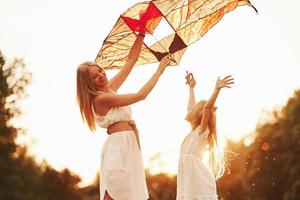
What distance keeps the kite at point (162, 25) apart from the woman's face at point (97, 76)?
1025 millimetres

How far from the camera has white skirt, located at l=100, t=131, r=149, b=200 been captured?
601cm

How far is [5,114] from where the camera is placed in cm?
4291

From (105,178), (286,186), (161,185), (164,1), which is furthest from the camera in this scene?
(161,185)

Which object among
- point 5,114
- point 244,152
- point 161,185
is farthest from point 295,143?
point 161,185

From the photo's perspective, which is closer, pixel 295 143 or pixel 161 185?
pixel 295 143

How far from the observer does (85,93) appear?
625 centimetres

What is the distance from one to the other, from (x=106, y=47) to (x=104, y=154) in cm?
169

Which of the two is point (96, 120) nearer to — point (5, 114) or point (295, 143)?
point (295, 143)

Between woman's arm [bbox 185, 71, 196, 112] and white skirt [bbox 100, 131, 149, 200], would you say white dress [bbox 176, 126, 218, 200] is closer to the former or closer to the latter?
woman's arm [bbox 185, 71, 196, 112]

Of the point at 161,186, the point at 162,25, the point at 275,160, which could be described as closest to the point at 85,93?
the point at 162,25

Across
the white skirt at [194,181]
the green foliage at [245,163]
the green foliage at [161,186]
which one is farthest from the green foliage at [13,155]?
the white skirt at [194,181]

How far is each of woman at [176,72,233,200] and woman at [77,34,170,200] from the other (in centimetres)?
298

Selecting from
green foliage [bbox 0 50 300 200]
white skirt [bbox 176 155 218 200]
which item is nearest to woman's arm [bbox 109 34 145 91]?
white skirt [bbox 176 155 218 200]

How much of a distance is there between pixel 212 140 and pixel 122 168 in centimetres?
365
